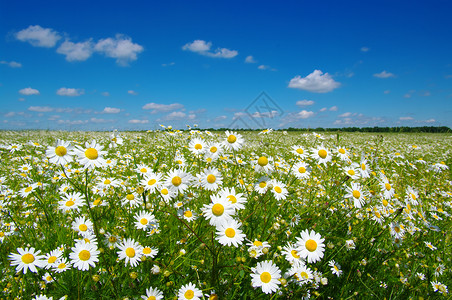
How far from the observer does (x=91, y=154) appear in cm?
180

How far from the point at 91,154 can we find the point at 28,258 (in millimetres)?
924

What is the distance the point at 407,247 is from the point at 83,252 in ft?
10.9

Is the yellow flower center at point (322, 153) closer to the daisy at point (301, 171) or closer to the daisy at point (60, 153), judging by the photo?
the daisy at point (301, 171)

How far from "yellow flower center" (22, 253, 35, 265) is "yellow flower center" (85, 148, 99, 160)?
34.5 inches

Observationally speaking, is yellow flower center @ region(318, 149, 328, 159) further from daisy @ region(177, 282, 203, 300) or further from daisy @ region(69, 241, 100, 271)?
daisy @ region(69, 241, 100, 271)

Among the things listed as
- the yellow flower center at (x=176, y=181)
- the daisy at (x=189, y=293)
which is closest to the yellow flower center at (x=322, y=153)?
the yellow flower center at (x=176, y=181)

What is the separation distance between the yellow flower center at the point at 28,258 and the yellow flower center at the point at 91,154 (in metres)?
0.88

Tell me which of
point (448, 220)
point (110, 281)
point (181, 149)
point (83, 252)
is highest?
point (181, 149)

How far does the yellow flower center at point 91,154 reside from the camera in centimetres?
179

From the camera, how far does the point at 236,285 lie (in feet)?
5.84

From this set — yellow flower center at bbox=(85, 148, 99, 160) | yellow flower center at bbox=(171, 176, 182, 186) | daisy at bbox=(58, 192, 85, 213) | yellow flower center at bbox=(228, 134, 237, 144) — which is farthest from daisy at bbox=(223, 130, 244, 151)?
daisy at bbox=(58, 192, 85, 213)

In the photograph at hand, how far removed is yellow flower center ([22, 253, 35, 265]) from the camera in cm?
172

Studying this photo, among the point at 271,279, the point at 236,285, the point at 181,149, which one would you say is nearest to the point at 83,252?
the point at 236,285

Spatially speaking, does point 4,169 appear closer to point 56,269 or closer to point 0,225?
point 0,225
